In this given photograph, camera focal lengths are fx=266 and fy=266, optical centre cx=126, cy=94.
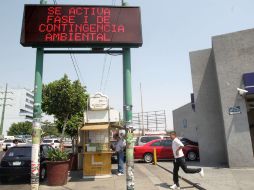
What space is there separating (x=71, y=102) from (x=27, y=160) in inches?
641

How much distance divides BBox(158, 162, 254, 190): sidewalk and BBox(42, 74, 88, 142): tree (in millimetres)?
17789

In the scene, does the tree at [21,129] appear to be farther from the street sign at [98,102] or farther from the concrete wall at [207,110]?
the street sign at [98,102]

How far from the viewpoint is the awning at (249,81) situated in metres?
12.1

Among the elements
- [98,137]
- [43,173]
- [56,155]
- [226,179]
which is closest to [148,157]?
[98,137]

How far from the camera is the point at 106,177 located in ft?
36.4

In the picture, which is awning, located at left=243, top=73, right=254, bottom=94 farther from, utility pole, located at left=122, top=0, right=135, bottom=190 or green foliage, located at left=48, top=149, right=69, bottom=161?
green foliage, located at left=48, top=149, right=69, bottom=161

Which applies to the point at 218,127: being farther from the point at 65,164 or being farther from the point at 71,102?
the point at 71,102

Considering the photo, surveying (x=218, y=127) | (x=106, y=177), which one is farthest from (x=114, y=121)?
(x=218, y=127)

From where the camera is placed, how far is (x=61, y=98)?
26562mm

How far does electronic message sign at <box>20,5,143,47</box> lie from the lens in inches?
332

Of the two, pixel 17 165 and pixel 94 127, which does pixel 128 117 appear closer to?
pixel 94 127

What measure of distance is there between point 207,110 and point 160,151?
4.77 meters

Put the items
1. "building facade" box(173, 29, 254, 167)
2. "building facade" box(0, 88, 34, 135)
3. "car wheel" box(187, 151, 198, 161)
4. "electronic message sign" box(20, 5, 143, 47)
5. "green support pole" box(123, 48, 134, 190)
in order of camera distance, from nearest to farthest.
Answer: "green support pole" box(123, 48, 134, 190)
"electronic message sign" box(20, 5, 143, 47)
"building facade" box(173, 29, 254, 167)
"car wheel" box(187, 151, 198, 161)
"building facade" box(0, 88, 34, 135)

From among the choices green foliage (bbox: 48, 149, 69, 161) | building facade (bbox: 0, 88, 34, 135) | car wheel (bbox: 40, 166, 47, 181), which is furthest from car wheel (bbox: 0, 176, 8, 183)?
building facade (bbox: 0, 88, 34, 135)
